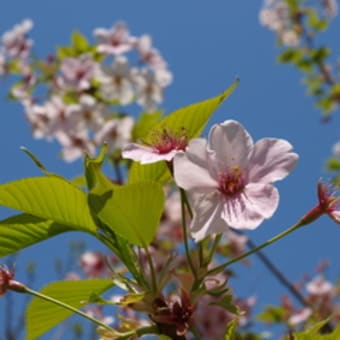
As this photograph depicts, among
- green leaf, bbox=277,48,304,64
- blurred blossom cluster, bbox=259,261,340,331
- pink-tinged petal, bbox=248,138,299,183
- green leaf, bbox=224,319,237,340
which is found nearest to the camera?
green leaf, bbox=224,319,237,340

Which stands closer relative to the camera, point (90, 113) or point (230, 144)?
point (230, 144)

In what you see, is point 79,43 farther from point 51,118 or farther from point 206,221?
point 206,221

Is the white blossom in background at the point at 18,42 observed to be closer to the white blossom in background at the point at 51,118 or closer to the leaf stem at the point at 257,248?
the white blossom in background at the point at 51,118

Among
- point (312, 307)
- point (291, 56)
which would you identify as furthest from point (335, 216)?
point (291, 56)

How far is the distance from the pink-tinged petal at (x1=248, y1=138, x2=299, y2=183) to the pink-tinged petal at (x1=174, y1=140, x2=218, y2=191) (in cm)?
7

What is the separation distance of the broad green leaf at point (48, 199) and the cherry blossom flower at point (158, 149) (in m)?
0.09

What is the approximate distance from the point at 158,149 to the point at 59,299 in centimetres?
28

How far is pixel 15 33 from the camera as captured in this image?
468 centimetres

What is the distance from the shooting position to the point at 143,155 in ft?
3.05

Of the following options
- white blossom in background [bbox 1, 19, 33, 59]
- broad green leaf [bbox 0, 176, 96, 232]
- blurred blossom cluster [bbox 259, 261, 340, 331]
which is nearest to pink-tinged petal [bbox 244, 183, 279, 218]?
broad green leaf [bbox 0, 176, 96, 232]

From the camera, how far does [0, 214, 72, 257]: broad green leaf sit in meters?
0.94

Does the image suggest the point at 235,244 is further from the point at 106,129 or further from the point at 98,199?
the point at 98,199

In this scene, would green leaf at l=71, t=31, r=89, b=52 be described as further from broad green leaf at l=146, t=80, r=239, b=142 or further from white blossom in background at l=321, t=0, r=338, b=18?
→ broad green leaf at l=146, t=80, r=239, b=142

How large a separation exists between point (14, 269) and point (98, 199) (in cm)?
23
